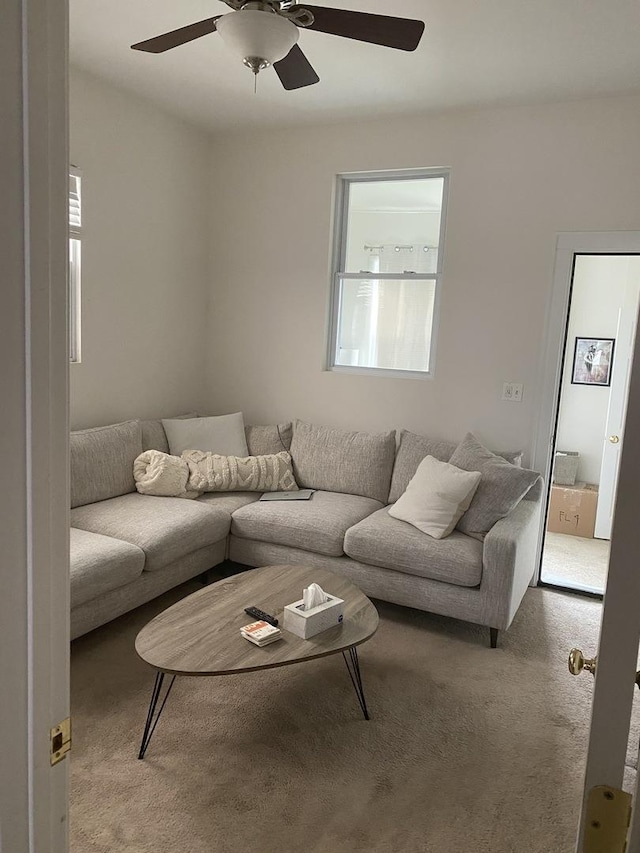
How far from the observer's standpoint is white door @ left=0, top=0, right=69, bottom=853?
784 millimetres

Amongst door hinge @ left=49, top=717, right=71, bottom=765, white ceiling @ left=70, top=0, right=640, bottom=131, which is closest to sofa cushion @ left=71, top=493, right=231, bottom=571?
door hinge @ left=49, top=717, right=71, bottom=765

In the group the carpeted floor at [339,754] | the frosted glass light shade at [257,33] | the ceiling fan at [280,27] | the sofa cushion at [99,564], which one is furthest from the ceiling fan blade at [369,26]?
the carpeted floor at [339,754]

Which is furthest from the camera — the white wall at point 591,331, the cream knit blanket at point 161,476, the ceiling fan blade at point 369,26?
the white wall at point 591,331

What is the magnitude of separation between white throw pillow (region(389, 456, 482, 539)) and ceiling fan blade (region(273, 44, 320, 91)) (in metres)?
2.01

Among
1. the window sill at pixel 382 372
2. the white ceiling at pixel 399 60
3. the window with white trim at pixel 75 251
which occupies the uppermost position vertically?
the white ceiling at pixel 399 60

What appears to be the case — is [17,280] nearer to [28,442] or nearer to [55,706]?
[28,442]

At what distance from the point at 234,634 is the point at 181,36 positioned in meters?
2.14

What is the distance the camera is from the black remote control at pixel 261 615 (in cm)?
248

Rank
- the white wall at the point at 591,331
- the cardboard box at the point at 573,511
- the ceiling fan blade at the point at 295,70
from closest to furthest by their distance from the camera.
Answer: the ceiling fan blade at the point at 295,70
the cardboard box at the point at 573,511
the white wall at the point at 591,331

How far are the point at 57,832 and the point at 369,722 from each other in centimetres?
179

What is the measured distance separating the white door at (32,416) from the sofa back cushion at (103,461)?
8.81ft

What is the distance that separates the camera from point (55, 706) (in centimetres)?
93

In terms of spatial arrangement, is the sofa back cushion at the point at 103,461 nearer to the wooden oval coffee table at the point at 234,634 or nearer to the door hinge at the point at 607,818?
the wooden oval coffee table at the point at 234,634

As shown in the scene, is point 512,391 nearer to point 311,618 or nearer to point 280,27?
point 311,618
